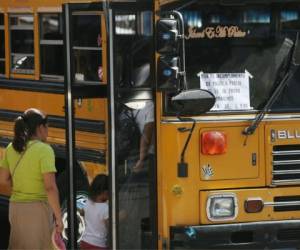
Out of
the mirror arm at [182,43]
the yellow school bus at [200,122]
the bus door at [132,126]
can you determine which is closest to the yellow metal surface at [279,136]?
the yellow school bus at [200,122]

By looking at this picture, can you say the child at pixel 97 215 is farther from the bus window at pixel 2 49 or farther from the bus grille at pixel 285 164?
the bus window at pixel 2 49

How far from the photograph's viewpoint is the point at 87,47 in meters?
6.34

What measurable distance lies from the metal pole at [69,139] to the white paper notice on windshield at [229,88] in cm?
101

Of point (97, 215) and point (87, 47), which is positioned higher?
point (87, 47)

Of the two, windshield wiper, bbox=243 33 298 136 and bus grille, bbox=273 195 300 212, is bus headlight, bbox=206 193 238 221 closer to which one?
bus grille, bbox=273 195 300 212

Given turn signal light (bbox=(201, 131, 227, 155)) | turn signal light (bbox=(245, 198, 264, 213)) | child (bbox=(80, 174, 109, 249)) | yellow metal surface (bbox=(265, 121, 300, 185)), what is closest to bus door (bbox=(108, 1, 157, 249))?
child (bbox=(80, 174, 109, 249))

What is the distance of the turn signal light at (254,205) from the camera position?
6047 mm

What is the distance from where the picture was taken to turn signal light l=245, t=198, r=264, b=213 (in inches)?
238

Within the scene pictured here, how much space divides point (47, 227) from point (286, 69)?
6.74 feet

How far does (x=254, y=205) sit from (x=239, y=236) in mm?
254

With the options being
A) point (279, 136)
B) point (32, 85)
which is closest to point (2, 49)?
point (32, 85)

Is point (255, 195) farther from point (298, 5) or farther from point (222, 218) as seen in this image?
point (298, 5)

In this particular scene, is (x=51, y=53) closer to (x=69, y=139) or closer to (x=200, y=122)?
(x=69, y=139)

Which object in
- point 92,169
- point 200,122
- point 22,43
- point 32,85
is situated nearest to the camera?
point 200,122
